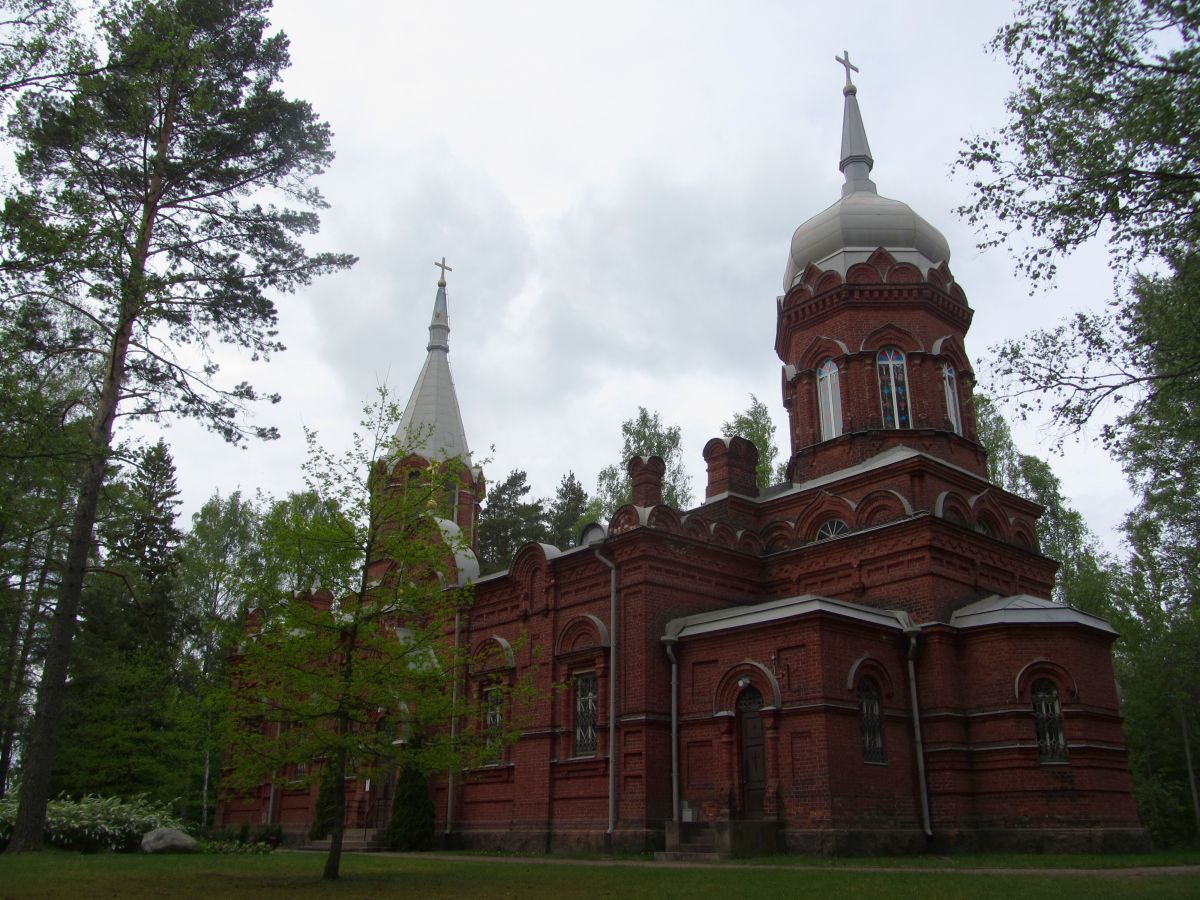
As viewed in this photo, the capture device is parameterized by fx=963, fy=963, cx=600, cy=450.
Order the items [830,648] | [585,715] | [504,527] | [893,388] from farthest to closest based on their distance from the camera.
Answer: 1. [504,527]
2. [893,388]
3. [585,715]
4. [830,648]

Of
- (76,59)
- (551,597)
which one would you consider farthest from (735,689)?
(76,59)

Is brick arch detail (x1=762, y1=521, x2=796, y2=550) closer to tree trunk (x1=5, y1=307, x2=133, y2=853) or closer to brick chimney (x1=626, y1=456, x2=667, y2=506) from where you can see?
brick chimney (x1=626, y1=456, x2=667, y2=506)

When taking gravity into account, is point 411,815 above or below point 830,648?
below

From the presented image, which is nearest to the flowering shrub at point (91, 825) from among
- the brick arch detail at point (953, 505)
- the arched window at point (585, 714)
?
the arched window at point (585, 714)

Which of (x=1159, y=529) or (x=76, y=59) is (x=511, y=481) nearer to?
(x=1159, y=529)

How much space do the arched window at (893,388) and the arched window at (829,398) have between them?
926 millimetres

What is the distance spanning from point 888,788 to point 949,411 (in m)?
8.59

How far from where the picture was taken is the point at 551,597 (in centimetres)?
1906

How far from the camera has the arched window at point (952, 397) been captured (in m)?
20.3

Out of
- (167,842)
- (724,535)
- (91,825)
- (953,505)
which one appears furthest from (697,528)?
(91,825)

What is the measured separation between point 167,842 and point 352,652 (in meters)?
6.94

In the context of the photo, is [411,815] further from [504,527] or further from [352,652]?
[504,527]

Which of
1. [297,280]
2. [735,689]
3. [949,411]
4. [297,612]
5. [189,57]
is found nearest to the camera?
[189,57]

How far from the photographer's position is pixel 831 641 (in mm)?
15023
